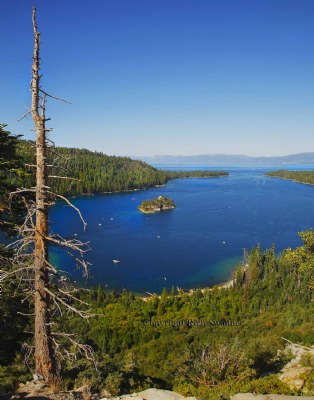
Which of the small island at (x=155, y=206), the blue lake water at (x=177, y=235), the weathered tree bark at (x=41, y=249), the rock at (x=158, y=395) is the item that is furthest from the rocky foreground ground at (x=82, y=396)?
the small island at (x=155, y=206)

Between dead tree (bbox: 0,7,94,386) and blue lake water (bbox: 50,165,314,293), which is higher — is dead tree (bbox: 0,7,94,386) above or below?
above

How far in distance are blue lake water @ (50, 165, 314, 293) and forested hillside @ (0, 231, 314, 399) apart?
10097mm

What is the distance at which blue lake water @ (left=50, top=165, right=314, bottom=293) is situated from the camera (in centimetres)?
5728

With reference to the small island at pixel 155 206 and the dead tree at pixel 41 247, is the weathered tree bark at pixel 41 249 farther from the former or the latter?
the small island at pixel 155 206

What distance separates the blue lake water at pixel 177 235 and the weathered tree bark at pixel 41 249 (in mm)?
43632

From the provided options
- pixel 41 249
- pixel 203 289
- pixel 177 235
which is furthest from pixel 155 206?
pixel 41 249

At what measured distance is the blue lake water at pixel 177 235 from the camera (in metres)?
57.3

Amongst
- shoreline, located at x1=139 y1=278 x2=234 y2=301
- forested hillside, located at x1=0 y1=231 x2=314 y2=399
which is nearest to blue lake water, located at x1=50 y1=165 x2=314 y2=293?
shoreline, located at x1=139 y1=278 x2=234 y2=301

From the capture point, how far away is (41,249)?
763 centimetres

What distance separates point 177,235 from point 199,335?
5560 centimetres

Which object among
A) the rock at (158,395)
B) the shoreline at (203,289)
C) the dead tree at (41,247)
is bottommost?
the shoreline at (203,289)

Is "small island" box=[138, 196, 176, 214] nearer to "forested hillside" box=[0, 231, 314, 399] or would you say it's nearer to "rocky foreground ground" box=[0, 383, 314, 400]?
"forested hillside" box=[0, 231, 314, 399]

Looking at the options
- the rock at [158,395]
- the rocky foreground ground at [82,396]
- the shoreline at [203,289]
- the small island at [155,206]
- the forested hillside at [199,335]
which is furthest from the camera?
the small island at [155,206]

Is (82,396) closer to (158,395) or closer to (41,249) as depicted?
(158,395)
